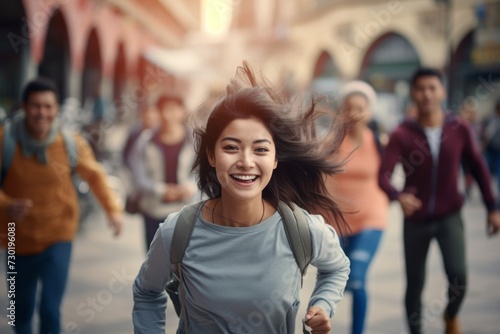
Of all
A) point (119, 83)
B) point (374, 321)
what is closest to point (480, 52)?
point (119, 83)

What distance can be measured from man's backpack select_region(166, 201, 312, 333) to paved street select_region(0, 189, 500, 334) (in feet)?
9.07

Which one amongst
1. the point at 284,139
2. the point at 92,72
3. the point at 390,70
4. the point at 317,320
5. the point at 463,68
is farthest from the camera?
the point at 390,70

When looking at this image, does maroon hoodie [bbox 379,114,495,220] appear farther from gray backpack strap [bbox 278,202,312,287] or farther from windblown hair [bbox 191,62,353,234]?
gray backpack strap [bbox 278,202,312,287]

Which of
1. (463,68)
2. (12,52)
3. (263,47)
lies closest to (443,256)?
(12,52)

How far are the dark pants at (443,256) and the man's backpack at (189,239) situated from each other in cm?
236

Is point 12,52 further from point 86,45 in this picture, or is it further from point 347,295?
point 347,295

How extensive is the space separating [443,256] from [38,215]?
2.44 metres

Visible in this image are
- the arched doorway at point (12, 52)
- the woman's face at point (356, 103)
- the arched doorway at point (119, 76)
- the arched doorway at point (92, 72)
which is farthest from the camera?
the arched doorway at point (119, 76)

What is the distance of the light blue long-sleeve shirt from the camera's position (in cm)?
223

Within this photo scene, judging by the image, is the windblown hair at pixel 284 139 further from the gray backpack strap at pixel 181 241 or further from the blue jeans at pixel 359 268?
the blue jeans at pixel 359 268

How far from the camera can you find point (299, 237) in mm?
2293

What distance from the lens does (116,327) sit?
519 centimetres

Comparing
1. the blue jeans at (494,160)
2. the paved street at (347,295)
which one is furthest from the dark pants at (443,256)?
the blue jeans at (494,160)

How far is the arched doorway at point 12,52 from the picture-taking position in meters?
12.7
